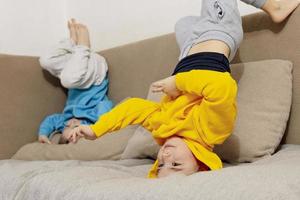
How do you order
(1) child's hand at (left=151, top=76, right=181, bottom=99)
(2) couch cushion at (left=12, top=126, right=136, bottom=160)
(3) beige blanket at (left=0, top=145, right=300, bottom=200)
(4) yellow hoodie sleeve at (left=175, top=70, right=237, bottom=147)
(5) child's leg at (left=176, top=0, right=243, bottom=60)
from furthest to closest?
(2) couch cushion at (left=12, top=126, right=136, bottom=160), (5) child's leg at (left=176, top=0, right=243, bottom=60), (1) child's hand at (left=151, top=76, right=181, bottom=99), (4) yellow hoodie sleeve at (left=175, top=70, right=237, bottom=147), (3) beige blanket at (left=0, top=145, right=300, bottom=200)

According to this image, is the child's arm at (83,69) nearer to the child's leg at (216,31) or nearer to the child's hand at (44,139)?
the child's hand at (44,139)

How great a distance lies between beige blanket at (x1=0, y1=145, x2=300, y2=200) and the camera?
2.26 ft

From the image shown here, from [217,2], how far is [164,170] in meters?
0.58

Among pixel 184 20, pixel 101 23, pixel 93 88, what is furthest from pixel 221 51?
pixel 101 23

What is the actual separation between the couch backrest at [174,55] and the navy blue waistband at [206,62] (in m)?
0.25

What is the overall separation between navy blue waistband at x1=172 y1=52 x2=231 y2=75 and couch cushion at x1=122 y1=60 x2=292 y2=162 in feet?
0.45

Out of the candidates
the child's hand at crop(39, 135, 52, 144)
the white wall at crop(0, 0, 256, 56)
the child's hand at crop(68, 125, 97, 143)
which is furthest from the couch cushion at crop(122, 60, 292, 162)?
the child's hand at crop(39, 135, 52, 144)

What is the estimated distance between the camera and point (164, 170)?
1062 mm

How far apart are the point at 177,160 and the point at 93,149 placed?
0.50 meters

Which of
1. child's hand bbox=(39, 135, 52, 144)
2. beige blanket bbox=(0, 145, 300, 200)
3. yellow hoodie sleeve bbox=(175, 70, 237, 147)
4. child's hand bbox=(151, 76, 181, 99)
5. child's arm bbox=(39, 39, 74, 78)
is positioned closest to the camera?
beige blanket bbox=(0, 145, 300, 200)

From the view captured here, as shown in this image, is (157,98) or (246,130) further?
(157,98)

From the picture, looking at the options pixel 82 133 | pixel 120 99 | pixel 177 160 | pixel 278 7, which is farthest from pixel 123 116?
pixel 120 99

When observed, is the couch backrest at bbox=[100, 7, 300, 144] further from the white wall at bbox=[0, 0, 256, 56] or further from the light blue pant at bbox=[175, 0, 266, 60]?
the white wall at bbox=[0, 0, 256, 56]

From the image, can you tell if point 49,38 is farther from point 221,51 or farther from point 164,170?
point 164,170
